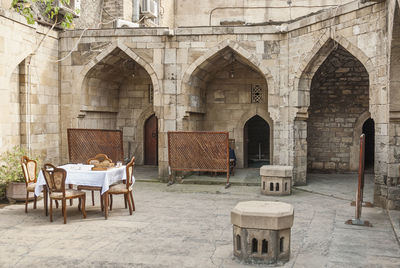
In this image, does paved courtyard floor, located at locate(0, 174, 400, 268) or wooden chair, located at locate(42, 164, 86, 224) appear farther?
wooden chair, located at locate(42, 164, 86, 224)

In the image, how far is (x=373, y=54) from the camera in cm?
761

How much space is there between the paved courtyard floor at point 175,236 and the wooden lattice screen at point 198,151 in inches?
56.4

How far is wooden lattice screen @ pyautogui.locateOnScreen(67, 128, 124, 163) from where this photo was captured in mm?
9609

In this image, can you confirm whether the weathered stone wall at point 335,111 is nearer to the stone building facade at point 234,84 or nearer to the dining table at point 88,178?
the stone building facade at point 234,84

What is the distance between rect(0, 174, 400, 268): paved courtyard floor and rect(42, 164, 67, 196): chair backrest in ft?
1.77

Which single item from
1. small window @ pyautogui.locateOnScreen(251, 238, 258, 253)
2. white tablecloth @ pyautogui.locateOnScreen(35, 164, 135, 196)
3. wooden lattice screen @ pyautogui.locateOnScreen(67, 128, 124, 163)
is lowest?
small window @ pyautogui.locateOnScreen(251, 238, 258, 253)

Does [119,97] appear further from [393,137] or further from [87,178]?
[393,137]

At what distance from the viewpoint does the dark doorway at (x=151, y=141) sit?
42.2 ft

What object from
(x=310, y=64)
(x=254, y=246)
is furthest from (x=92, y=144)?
(x=254, y=246)

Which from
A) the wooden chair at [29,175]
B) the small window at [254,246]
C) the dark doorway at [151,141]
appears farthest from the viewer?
the dark doorway at [151,141]

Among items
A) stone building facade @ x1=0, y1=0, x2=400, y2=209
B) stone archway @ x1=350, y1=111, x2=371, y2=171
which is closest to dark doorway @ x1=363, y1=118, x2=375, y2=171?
stone building facade @ x1=0, y1=0, x2=400, y2=209

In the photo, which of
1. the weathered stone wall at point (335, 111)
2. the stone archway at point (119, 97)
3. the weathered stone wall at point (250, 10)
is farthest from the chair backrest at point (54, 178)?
the weathered stone wall at point (250, 10)

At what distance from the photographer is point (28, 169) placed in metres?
7.23

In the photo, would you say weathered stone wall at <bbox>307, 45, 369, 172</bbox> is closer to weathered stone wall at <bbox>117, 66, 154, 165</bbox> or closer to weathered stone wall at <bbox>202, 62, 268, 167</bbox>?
weathered stone wall at <bbox>202, 62, 268, 167</bbox>
